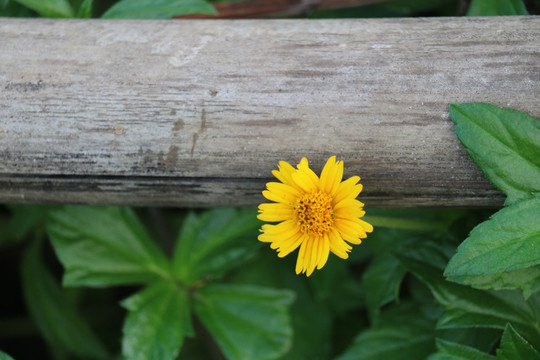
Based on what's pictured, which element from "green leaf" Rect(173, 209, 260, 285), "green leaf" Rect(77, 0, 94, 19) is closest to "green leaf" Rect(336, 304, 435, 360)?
"green leaf" Rect(173, 209, 260, 285)

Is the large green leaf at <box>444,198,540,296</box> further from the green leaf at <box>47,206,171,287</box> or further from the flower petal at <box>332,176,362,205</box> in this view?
the green leaf at <box>47,206,171,287</box>

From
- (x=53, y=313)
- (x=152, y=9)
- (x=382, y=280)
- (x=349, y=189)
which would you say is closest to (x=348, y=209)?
(x=349, y=189)

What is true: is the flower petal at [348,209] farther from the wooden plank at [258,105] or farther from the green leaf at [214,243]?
the green leaf at [214,243]

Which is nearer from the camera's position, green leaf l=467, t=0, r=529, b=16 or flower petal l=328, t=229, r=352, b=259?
flower petal l=328, t=229, r=352, b=259

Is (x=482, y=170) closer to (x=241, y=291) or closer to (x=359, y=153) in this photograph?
(x=359, y=153)

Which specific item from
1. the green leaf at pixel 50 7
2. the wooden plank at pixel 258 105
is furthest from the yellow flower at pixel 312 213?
the green leaf at pixel 50 7

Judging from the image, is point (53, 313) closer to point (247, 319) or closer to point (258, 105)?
point (247, 319)

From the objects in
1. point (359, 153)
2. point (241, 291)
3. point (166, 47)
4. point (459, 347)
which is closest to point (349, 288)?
point (241, 291)
